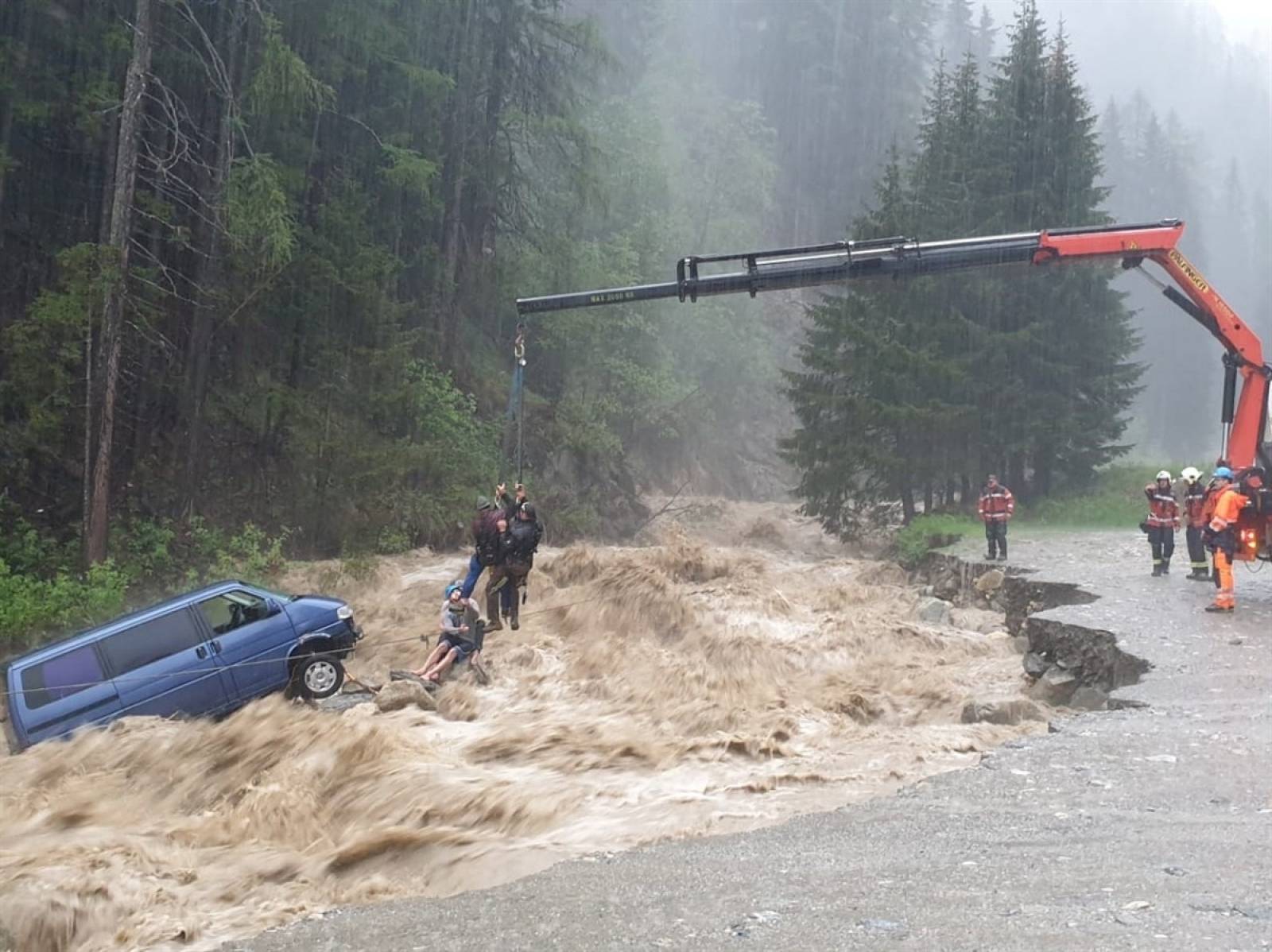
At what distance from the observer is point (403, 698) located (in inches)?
485

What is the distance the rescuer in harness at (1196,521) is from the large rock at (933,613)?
3746mm

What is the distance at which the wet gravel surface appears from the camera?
536 cm

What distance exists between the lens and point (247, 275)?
20.9 m

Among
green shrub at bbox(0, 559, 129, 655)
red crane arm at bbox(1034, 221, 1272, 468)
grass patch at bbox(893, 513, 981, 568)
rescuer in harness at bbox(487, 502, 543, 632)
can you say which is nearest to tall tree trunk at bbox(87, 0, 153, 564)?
green shrub at bbox(0, 559, 129, 655)

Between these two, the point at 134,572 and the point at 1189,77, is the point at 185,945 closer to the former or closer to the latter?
the point at 134,572

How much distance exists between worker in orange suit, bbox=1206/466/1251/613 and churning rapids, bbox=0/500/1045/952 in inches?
110

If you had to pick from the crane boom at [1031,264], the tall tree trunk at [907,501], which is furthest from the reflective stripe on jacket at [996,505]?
the tall tree trunk at [907,501]

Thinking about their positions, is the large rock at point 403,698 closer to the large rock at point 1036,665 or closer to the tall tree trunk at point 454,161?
the large rock at point 1036,665

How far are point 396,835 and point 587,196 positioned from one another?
23.9 metres

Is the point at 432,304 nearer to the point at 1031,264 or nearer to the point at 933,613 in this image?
the point at 933,613

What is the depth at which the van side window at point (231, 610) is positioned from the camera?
12.5 m

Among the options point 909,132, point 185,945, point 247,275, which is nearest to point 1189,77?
point 909,132

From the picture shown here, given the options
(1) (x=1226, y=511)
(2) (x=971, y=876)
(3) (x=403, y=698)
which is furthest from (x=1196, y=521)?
(2) (x=971, y=876)

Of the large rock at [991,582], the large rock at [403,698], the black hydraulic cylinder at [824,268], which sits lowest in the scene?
the large rock at [403,698]
